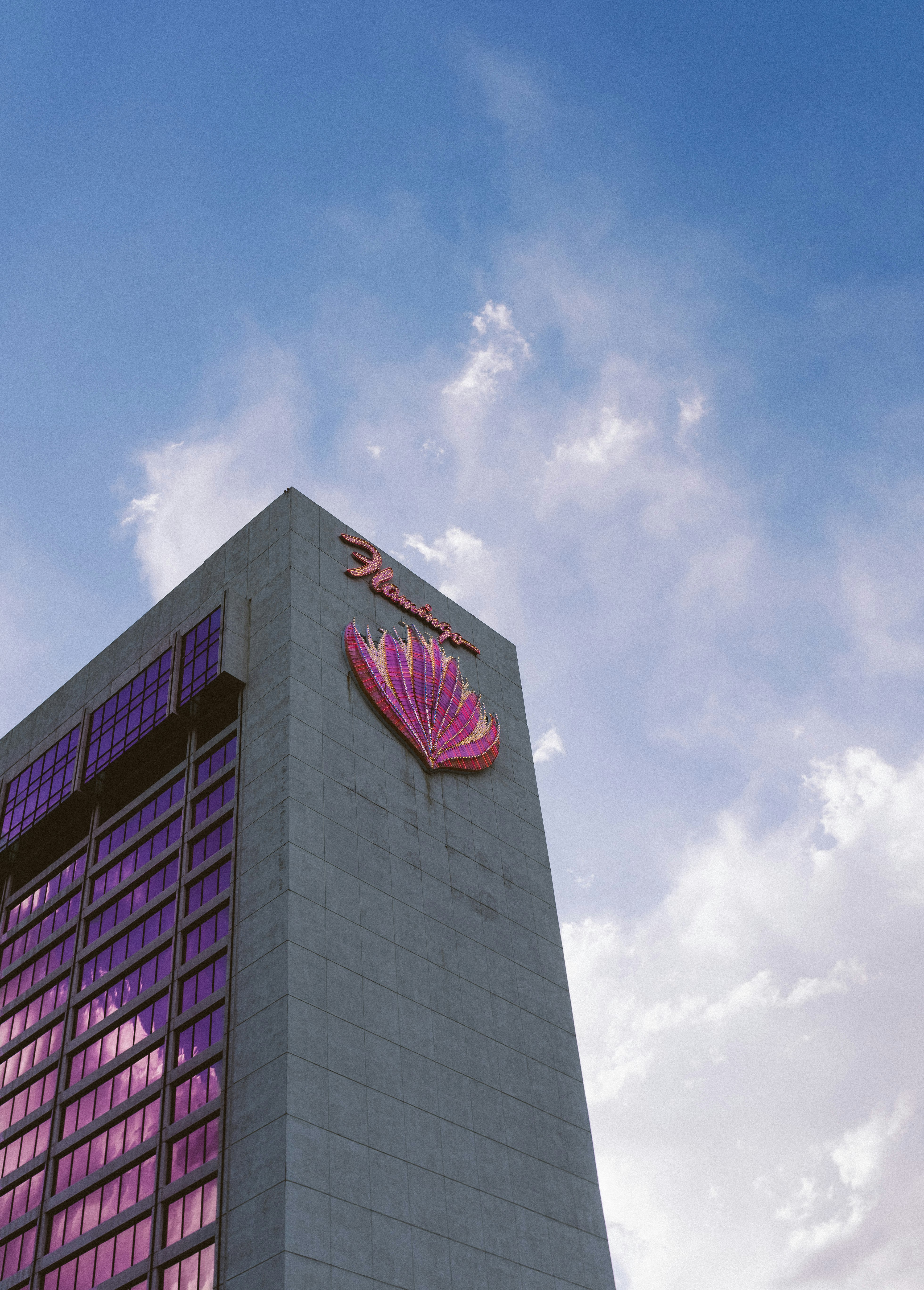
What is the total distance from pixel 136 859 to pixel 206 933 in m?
11.7

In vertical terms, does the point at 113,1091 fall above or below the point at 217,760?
below

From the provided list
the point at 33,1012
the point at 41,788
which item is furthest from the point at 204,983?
the point at 41,788

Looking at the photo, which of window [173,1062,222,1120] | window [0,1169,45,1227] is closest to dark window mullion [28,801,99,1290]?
window [0,1169,45,1227]

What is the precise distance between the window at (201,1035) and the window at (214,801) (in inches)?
483

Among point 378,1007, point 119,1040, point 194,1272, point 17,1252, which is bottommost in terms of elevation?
point 194,1272

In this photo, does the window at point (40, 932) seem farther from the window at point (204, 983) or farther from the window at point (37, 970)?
the window at point (204, 983)

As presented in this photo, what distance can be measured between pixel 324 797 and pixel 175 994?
1295 cm

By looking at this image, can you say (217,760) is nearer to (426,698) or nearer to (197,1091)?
(426,698)

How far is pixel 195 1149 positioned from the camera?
196 ft

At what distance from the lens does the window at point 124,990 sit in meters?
69.0

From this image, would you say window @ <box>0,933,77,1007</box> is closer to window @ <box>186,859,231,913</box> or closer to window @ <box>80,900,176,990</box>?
window @ <box>80,900,176,990</box>

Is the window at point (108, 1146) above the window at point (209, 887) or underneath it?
underneath

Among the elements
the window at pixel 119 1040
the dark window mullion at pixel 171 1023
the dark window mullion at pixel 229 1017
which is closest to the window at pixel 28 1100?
the window at pixel 119 1040

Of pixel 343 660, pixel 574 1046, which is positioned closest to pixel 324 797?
pixel 343 660
